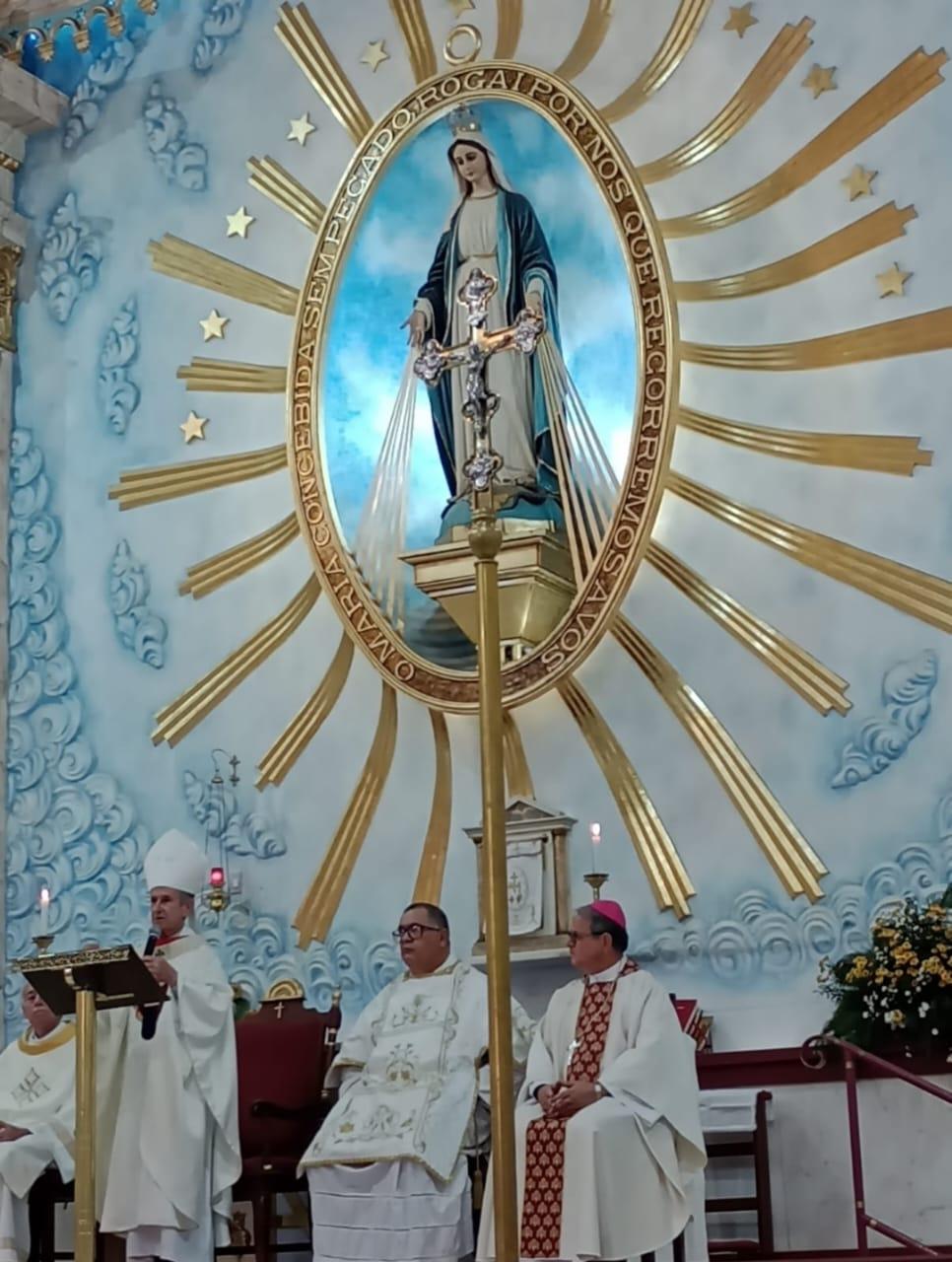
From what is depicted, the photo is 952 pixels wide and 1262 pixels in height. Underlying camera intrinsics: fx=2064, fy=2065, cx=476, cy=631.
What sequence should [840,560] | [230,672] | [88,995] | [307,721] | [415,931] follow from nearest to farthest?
[88,995] → [415,931] → [840,560] → [307,721] → [230,672]

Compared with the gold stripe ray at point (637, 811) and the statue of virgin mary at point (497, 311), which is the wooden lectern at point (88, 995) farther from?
the statue of virgin mary at point (497, 311)

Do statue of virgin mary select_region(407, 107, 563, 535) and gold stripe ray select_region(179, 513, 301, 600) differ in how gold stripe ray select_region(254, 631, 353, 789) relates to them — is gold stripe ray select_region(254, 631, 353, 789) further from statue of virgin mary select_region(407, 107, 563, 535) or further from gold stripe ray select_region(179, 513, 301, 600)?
statue of virgin mary select_region(407, 107, 563, 535)

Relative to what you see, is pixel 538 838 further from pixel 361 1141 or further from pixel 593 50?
pixel 593 50

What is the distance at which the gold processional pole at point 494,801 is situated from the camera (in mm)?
4223

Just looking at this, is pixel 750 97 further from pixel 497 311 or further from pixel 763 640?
pixel 763 640

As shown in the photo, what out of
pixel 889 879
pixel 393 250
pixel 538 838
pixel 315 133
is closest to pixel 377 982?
pixel 538 838

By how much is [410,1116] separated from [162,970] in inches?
39.2

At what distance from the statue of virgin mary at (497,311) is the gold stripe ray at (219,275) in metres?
0.76

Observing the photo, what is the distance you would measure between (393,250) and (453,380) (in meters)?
0.73

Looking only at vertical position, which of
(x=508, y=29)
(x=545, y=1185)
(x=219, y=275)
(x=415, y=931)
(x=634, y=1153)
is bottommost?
(x=545, y=1185)

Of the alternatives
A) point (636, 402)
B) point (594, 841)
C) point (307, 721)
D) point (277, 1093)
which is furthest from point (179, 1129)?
point (636, 402)

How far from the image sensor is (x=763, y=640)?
804 centimetres

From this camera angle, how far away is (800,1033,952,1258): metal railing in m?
6.53

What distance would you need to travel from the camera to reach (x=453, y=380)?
8969mm
